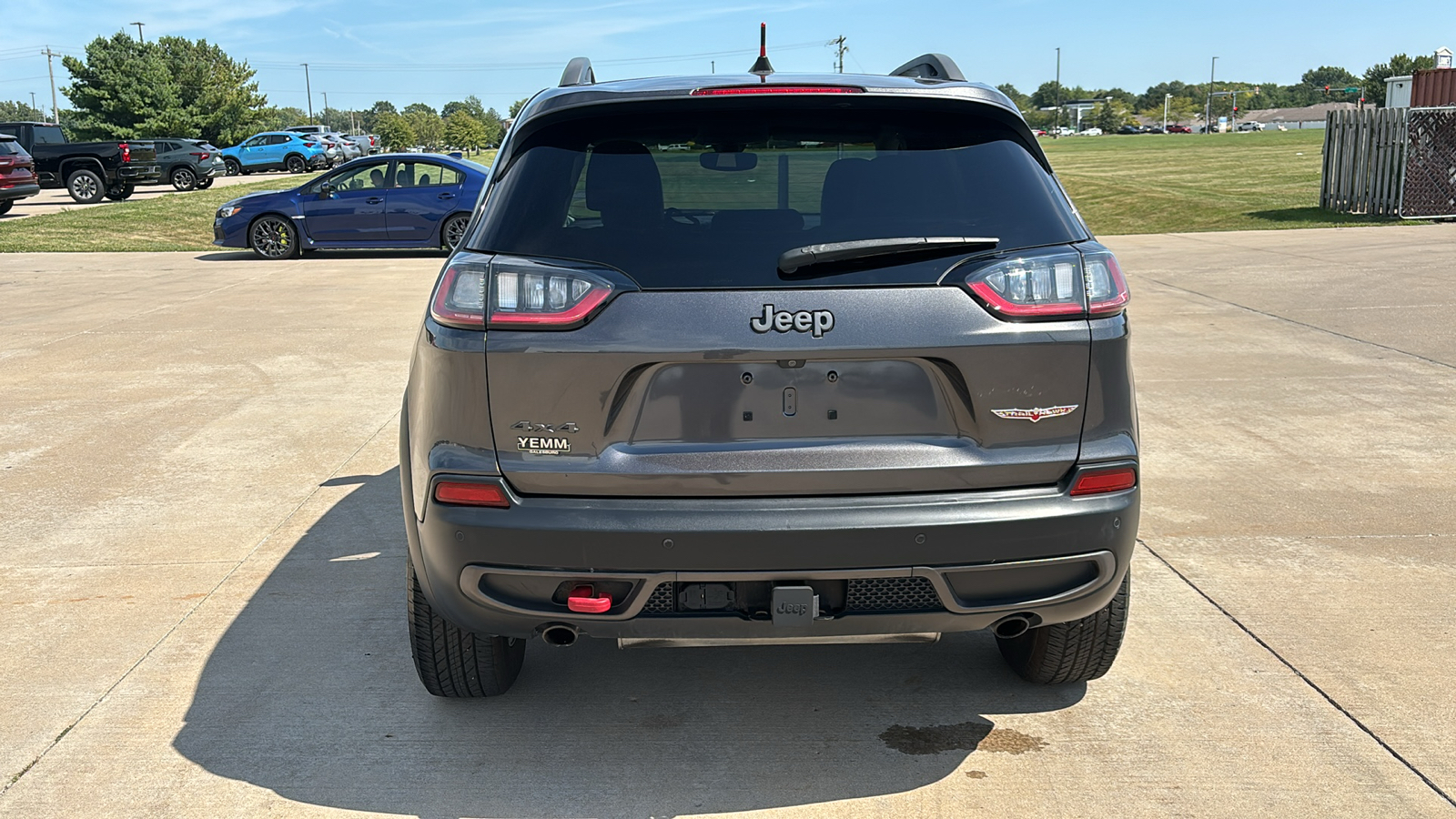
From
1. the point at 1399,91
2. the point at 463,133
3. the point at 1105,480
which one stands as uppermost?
the point at 463,133

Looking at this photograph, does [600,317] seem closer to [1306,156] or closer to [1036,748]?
[1036,748]

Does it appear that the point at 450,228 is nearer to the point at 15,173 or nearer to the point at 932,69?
A: the point at 15,173

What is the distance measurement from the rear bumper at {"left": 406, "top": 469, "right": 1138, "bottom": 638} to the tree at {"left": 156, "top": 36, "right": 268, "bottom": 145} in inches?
3088

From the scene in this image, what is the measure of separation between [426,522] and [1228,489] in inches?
163

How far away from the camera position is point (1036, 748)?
3430 mm

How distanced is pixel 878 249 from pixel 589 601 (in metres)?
1.06

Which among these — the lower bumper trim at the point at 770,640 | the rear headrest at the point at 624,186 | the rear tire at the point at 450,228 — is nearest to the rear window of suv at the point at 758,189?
the rear headrest at the point at 624,186

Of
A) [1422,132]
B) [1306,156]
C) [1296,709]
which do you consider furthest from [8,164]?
[1306,156]

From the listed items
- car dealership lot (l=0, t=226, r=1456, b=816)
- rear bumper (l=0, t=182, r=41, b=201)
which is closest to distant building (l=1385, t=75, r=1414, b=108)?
car dealership lot (l=0, t=226, r=1456, b=816)

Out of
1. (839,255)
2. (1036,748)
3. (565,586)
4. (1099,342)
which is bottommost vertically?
(1036,748)

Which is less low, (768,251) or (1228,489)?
(768,251)

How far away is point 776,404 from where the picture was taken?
290 centimetres

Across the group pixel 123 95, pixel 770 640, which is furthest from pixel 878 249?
pixel 123 95

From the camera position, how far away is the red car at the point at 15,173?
25516mm
